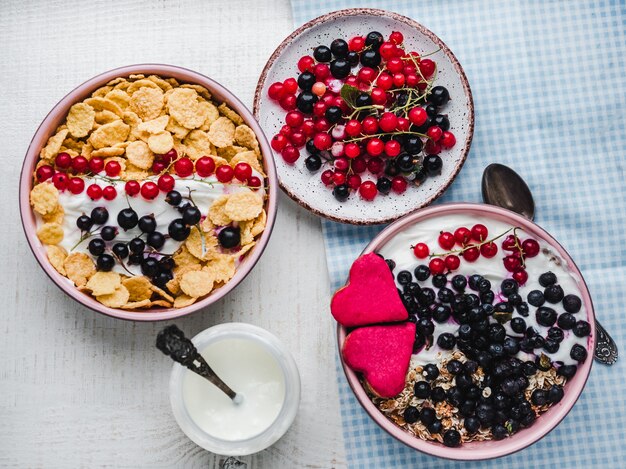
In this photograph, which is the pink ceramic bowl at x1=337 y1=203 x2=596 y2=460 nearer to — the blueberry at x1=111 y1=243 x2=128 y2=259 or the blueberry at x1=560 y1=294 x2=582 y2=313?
the blueberry at x1=560 y1=294 x2=582 y2=313

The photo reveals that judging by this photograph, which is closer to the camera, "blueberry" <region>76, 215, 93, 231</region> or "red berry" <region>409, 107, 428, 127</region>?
"blueberry" <region>76, 215, 93, 231</region>

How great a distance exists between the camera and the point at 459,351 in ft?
3.93

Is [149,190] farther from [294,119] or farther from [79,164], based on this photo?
[294,119]

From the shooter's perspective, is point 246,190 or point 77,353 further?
point 77,353

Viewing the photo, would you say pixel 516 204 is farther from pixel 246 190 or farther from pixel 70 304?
pixel 70 304

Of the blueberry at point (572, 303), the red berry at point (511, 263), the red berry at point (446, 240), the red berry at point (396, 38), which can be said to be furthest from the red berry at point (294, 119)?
the blueberry at point (572, 303)

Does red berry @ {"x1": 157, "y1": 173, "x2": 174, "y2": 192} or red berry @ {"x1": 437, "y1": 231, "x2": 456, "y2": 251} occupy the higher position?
red berry @ {"x1": 157, "y1": 173, "x2": 174, "y2": 192}

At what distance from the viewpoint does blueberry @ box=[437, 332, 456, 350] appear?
1182 millimetres

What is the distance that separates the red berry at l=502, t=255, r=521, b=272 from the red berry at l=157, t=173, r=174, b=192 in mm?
547

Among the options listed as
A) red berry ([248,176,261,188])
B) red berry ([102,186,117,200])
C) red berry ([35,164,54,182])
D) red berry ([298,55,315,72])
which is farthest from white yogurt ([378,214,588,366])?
red berry ([35,164,54,182])

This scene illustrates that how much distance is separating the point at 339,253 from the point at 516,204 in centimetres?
32

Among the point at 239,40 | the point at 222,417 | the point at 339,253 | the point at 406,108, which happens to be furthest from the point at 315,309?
the point at 239,40

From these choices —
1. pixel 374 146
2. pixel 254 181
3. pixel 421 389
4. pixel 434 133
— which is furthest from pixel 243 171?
pixel 421 389

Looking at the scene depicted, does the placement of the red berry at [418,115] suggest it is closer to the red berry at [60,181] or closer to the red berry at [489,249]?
the red berry at [489,249]
